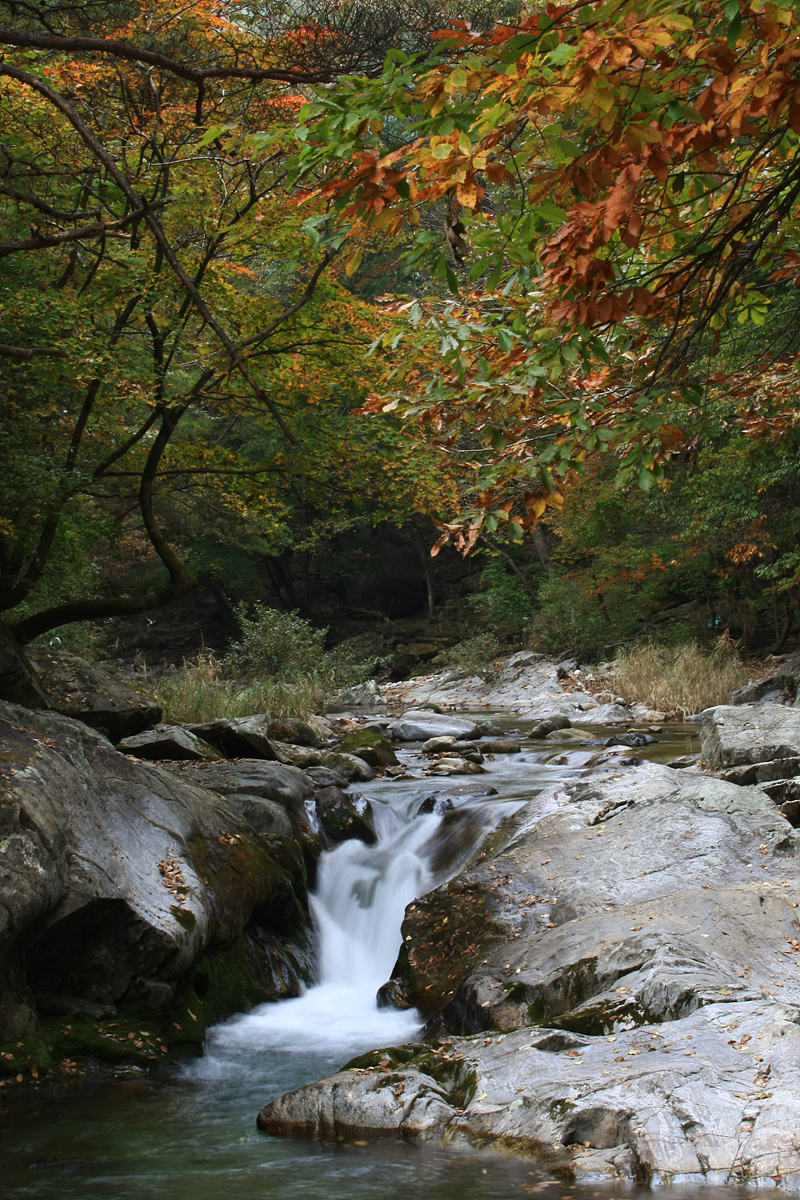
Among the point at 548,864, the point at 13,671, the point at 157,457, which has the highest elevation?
the point at 157,457

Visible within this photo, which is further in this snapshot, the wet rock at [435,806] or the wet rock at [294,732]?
the wet rock at [294,732]

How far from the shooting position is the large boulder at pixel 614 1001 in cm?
341

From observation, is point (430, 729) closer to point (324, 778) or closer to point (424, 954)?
point (324, 778)

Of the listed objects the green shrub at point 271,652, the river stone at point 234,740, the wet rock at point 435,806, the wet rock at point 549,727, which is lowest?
the wet rock at point 435,806

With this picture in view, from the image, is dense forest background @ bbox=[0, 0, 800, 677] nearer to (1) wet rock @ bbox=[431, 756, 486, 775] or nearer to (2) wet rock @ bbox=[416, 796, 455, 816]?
(2) wet rock @ bbox=[416, 796, 455, 816]

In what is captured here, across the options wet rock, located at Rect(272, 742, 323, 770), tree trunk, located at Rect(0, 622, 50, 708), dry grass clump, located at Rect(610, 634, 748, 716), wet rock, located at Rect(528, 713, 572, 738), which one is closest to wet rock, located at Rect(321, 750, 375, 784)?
wet rock, located at Rect(272, 742, 323, 770)

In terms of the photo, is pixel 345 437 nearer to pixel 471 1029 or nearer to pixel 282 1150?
pixel 471 1029

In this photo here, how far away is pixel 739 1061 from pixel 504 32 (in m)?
3.97

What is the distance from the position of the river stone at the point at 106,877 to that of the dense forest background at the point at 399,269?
9.07 feet

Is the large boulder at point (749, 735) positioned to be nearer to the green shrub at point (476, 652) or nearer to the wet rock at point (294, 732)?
the wet rock at point (294, 732)

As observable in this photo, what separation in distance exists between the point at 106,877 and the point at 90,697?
4868mm

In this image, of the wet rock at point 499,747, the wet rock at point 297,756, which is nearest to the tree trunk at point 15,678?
the wet rock at point 297,756

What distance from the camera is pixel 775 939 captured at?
492 centimetres

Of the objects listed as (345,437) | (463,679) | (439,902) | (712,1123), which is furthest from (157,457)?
(463,679)
